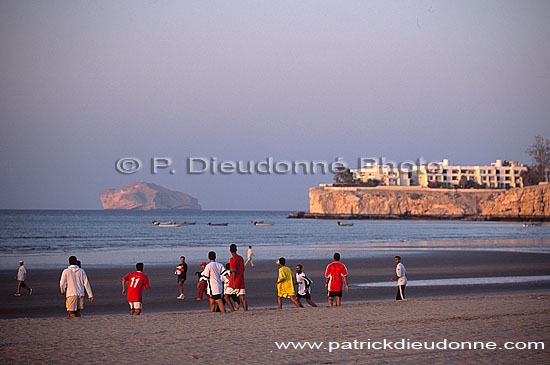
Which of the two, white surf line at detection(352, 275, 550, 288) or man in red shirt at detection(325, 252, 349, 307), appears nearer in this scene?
man in red shirt at detection(325, 252, 349, 307)

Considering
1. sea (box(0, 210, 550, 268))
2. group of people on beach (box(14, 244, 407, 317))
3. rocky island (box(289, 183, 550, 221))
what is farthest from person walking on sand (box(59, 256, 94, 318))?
rocky island (box(289, 183, 550, 221))

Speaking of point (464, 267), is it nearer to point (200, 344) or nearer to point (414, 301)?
point (414, 301)

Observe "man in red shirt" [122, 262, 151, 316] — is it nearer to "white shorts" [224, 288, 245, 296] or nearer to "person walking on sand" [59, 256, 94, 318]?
"person walking on sand" [59, 256, 94, 318]

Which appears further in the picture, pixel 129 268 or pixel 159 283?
pixel 129 268

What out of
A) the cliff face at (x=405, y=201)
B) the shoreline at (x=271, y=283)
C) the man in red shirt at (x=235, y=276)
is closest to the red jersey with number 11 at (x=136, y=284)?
the man in red shirt at (x=235, y=276)

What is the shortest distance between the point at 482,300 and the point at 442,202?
178867mm

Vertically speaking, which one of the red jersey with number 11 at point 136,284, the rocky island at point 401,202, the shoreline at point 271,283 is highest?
the rocky island at point 401,202

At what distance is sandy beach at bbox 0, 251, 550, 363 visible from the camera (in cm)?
941

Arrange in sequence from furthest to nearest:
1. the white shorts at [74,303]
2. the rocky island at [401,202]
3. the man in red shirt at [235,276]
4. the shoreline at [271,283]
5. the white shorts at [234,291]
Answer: the rocky island at [401,202] → the shoreline at [271,283] → the white shorts at [234,291] → the man in red shirt at [235,276] → the white shorts at [74,303]

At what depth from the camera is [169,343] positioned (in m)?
10.5

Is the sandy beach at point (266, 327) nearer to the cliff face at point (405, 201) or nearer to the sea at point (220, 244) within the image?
the sea at point (220, 244)

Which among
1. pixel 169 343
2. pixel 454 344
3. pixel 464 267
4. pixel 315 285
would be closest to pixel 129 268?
pixel 315 285

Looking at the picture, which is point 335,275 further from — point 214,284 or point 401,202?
point 401,202

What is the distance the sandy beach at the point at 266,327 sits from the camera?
9.41 meters
